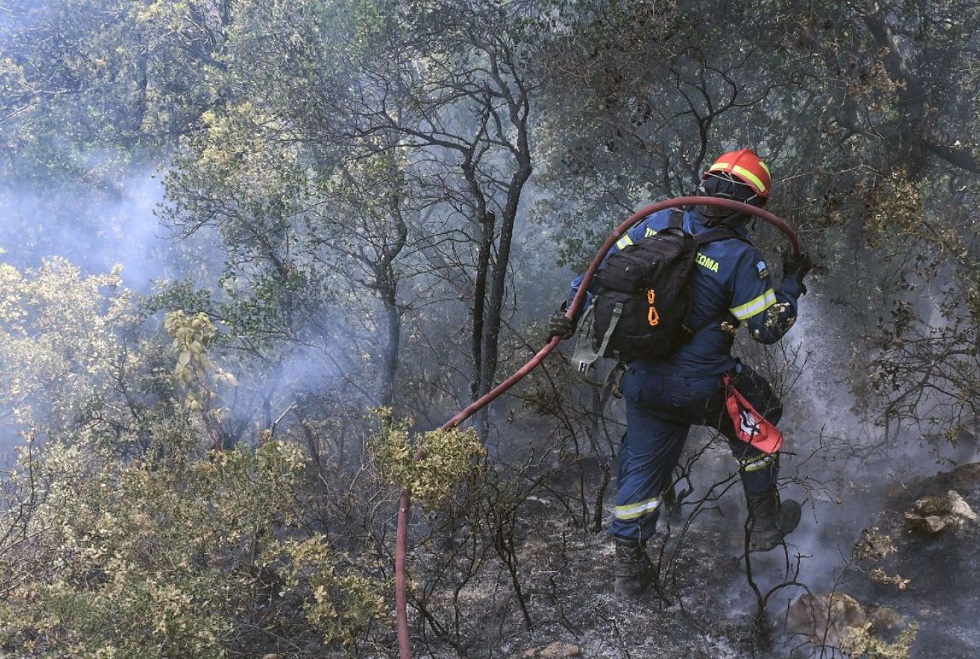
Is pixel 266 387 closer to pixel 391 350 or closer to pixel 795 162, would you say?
pixel 391 350

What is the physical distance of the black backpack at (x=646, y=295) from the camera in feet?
11.7

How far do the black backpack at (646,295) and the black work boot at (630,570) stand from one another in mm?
946

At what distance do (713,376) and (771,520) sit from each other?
804 mm

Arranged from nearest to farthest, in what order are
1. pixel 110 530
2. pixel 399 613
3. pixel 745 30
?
pixel 399 613 → pixel 110 530 → pixel 745 30

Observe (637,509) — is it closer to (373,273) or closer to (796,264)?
(796,264)

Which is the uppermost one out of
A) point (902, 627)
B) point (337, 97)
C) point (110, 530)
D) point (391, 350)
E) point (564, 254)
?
point (337, 97)

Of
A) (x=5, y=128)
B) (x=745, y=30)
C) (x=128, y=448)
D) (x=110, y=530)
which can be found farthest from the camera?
(x=5, y=128)

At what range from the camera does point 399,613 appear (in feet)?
9.30

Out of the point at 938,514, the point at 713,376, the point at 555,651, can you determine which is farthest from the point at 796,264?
the point at 555,651

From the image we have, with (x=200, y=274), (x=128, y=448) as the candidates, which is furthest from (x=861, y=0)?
(x=200, y=274)

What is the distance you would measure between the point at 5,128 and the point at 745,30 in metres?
13.1

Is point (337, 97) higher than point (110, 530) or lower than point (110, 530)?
higher

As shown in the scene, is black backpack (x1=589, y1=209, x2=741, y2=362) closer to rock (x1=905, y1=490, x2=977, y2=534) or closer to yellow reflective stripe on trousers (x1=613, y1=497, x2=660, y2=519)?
yellow reflective stripe on trousers (x1=613, y1=497, x2=660, y2=519)

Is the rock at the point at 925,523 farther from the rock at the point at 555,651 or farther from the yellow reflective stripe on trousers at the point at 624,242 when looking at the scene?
the yellow reflective stripe on trousers at the point at 624,242
